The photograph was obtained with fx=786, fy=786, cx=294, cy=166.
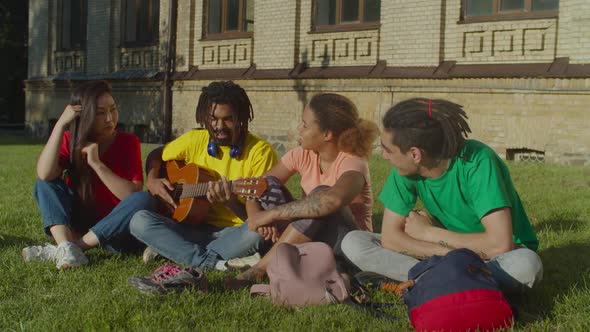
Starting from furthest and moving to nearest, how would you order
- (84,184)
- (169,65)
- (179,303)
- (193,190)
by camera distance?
1. (169,65)
2. (84,184)
3. (193,190)
4. (179,303)

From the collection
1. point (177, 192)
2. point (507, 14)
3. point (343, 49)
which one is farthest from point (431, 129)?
point (343, 49)

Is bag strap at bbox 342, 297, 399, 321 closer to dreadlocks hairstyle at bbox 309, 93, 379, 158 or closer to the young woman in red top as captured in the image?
dreadlocks hairstyle at bbox 309, 93, 379, 158

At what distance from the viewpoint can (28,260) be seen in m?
5.47

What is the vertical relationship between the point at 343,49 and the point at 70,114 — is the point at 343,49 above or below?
above

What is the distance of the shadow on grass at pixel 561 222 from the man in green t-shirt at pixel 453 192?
236cm

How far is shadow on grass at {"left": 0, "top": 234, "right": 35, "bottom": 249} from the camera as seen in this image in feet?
20.6

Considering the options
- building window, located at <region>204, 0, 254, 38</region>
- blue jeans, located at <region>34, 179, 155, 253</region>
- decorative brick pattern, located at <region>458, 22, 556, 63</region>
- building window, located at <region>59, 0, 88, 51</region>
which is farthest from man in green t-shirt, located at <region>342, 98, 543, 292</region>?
building window, located at <region>59, 0, 88, 51</region>

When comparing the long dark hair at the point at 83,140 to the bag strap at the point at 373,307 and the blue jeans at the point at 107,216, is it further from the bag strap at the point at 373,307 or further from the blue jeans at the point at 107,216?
the bag strap at the point at 373,307

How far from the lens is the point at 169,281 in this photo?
14.4 ft

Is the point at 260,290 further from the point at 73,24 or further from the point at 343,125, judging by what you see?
the point at 73,24

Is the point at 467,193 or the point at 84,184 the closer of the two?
the point at 467,193

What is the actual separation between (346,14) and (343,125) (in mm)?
11222

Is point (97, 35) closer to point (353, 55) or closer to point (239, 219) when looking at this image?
point (353, 55)

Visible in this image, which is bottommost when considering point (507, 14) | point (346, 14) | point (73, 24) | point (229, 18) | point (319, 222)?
point (319, 222)
